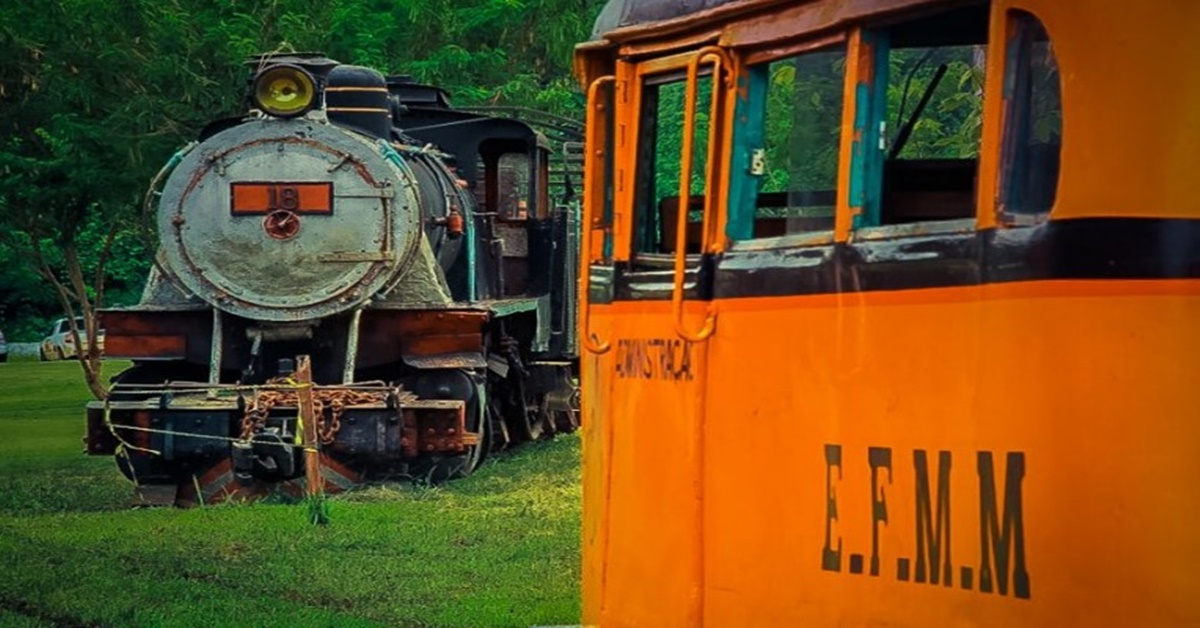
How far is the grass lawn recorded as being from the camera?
9789 mm

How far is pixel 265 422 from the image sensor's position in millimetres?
14898

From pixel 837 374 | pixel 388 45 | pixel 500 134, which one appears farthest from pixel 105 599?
pixel 388 45

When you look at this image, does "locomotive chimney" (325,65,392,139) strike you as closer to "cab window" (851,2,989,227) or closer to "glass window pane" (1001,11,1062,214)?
"cab window" (851,2,989,227)

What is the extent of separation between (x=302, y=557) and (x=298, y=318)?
455 centimetres

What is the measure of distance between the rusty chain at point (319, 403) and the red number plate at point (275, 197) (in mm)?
1263

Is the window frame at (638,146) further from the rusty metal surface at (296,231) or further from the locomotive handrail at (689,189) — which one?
the rusty metal surface at (296,231)

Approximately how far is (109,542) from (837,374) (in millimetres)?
8075

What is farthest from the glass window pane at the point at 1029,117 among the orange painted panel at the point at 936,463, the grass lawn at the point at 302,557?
the grass lawn at the point at 302,557

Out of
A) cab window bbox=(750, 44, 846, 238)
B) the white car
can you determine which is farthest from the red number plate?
the white car

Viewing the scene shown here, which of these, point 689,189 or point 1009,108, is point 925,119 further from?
point 1009,108

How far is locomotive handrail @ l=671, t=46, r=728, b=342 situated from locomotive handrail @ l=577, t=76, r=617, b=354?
2.10 ft

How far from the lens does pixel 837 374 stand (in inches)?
206

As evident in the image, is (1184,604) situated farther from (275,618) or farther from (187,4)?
(187,4)

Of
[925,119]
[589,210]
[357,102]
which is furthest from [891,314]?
[357,102]
